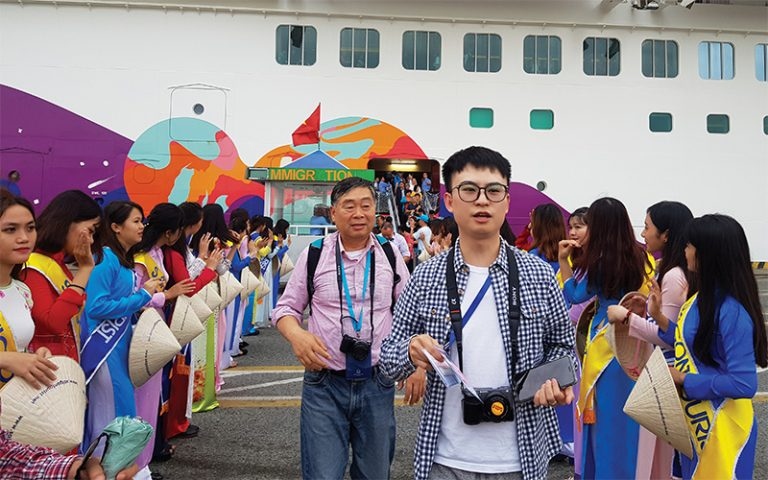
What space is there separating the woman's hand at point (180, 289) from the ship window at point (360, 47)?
513 inches

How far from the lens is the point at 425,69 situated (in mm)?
15797

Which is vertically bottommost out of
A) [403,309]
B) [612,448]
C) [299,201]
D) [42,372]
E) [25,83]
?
[612,448]

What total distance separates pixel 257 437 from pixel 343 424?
2107mm

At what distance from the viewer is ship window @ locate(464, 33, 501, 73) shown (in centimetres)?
1591

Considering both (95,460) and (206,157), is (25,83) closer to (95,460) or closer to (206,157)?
(206,157)

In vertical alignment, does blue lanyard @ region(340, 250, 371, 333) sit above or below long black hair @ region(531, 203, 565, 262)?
below

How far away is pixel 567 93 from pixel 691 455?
15.1 m

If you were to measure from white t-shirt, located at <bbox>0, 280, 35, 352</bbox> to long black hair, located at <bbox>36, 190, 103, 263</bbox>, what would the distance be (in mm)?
358

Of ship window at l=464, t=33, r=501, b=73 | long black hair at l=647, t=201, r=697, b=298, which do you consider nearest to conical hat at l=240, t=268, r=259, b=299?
long black hair at l=647, t=201, r=697, b=298

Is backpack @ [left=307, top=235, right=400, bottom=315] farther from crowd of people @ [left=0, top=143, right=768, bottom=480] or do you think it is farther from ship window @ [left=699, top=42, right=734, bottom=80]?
ship window @ [left=699, top=42, right=734, bottom=80]

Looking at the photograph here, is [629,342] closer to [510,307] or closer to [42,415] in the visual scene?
[510,307]

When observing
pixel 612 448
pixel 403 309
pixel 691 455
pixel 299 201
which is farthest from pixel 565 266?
pixel 299 201

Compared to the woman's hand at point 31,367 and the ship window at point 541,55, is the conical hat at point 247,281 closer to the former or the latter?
the woman's hand at point 31,367

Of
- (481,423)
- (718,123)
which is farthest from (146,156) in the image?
(718,123)
